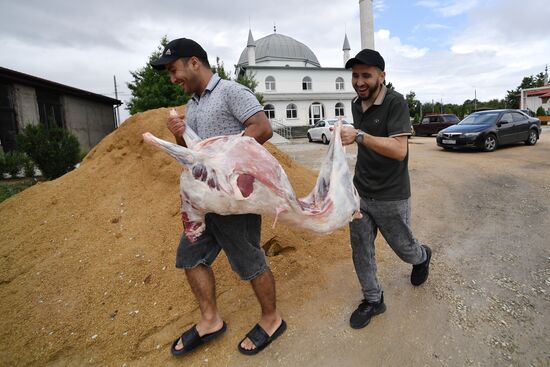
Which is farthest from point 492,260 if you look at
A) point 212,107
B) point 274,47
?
point 274,47

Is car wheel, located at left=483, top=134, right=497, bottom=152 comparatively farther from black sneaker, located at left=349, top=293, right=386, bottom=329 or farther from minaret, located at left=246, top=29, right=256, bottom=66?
minaret, located at left=246, top=29, right=256, bottom=66

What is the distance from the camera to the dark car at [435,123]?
19.2m

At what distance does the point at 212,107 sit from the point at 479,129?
37.7 ft

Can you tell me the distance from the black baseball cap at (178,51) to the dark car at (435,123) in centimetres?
2006

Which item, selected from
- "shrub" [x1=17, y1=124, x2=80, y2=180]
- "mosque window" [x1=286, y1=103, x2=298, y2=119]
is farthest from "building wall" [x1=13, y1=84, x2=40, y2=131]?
"mosque window" [x1=286, y1=103, x2=298, y2=119]

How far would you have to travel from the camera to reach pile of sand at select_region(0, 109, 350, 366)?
238 centimetres

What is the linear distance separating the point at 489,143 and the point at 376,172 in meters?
10.8

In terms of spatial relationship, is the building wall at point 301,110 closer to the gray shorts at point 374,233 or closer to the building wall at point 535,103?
the building wall at point 535,103

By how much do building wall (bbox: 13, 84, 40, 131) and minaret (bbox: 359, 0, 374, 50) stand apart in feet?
63.9

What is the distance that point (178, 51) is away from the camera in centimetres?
190

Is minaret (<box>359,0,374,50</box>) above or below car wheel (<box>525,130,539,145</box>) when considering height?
above

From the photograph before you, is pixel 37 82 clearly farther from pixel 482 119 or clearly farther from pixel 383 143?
pixel 482 119

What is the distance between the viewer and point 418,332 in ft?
7.27

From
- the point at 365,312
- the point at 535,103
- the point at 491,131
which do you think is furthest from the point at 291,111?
the point at 365,312
